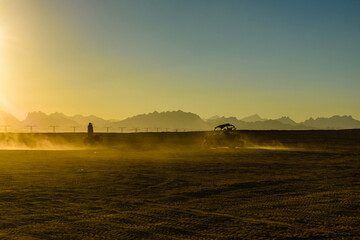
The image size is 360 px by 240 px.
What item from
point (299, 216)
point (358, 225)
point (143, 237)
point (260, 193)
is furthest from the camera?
point (260, 193)

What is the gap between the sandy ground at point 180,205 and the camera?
23.5 ft

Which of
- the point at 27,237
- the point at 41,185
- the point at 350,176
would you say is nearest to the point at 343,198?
the point at 350,176

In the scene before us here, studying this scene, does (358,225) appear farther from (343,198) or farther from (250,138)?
(250,138)

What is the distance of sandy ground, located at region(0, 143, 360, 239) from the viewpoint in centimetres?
717

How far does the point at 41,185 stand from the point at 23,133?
49.5 m

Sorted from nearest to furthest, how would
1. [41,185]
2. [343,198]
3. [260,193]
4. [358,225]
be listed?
[358,225]
[343,198]
[260,193]
[41,185]

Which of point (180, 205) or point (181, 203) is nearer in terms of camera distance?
point (180, 205)

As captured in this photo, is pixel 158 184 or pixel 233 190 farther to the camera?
pixel 158 184

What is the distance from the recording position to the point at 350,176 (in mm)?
15000

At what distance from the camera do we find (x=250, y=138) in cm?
4953

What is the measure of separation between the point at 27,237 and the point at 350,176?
13.2 m

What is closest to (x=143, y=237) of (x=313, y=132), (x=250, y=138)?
(x=250, y=138)

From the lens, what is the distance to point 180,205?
31.7ft

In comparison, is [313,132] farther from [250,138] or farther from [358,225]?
[358,225]
